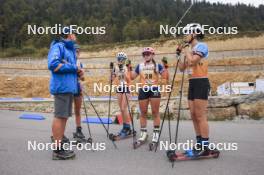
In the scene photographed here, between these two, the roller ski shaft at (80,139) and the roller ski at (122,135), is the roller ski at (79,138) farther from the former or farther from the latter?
the roller ski at (122,135)

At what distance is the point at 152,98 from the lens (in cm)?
649

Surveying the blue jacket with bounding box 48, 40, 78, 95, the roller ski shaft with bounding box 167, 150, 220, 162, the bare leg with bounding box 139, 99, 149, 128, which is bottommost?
the roller ski shaft with bounding box 167, 150, 220, 162

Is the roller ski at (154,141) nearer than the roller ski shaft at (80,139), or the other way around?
the roller ski at (154,141)

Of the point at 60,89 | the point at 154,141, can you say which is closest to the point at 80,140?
the point at 154,141

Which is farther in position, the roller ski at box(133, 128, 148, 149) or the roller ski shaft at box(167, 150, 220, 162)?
the roller ski at box(133, 128, 148, 149)

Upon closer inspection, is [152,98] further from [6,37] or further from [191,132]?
[6,37]

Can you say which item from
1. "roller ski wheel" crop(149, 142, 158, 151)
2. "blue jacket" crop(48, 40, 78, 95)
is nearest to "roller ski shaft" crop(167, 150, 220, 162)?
"roller ski wheel" crop(149, 142, 158, 151)

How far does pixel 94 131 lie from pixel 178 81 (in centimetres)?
3205

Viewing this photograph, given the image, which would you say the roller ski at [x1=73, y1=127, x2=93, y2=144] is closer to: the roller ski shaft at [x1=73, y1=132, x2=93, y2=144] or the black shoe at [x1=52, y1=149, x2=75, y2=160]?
the roller ski shaft at [x1=73, y1=132, x2=93, y2=144]

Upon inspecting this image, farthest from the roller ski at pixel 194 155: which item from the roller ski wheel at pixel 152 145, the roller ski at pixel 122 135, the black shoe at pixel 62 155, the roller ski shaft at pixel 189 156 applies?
the roller ski at pixel 122 135

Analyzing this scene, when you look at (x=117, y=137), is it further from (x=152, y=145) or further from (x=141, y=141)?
(x=152, y=145)

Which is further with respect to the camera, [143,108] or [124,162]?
[143,108]

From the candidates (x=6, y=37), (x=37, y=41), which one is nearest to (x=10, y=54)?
(x=37, y=41)

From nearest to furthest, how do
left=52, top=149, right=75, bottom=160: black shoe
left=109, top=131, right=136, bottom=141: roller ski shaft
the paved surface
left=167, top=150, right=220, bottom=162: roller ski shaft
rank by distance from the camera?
the paved surface < left=167, top=150, right=220, bottom=162: roller ski shaft < left=52, top=149, right=75, bottom=160: black shoe < left=109, top=131, right=136, bottom=141: roller ski shaft
